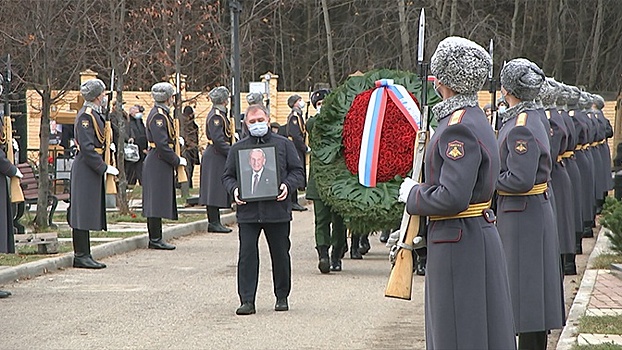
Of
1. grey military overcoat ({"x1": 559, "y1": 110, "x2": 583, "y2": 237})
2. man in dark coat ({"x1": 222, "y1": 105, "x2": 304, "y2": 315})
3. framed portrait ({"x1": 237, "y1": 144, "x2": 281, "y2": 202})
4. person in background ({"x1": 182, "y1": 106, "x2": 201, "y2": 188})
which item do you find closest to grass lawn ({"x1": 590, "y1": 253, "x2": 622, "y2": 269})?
grey military overcoat ({"x1": 559, "y1": 110, "x2": 583, "y2": 237})

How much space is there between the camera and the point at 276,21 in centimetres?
4556

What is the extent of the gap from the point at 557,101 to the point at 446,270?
8.55 m

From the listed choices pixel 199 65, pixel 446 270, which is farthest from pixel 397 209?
pixel 199 65

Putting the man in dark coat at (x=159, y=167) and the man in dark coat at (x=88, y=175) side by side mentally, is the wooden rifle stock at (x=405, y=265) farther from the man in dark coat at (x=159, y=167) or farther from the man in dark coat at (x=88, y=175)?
the man in dark coat at (x=159, y=167)

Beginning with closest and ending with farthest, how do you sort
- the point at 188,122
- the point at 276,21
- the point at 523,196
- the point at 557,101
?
the point at 523,196 < the point at 557,101 < the point at 188,122 < the point at 276,21

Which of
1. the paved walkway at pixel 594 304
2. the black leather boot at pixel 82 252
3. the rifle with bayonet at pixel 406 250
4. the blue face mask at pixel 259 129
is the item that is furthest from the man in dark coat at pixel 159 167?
the rifle with bayonet at pixel 406 250

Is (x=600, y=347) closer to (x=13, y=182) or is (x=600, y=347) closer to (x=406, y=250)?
(x=406, y=250)

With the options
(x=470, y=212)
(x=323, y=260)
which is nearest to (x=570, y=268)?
(x=323, y=260)

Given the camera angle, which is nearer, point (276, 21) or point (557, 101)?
point (557, 101)

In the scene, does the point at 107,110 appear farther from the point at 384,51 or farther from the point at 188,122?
the point at 384,51

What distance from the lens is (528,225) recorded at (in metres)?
8.86

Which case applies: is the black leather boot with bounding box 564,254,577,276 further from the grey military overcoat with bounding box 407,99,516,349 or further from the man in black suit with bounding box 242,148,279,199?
the grey military overcoat with bounding box 407,99,516,349

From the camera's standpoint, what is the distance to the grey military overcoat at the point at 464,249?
654cm

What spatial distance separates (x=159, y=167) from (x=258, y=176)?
637 centimetres
